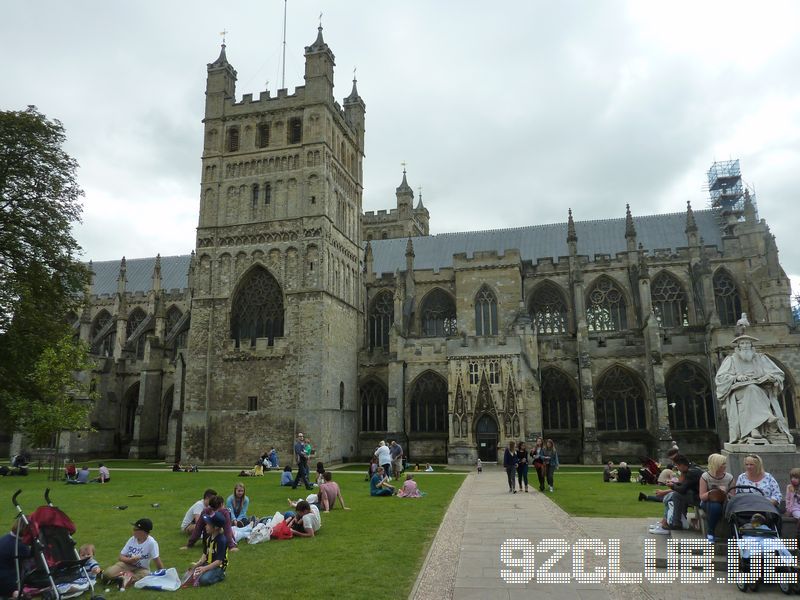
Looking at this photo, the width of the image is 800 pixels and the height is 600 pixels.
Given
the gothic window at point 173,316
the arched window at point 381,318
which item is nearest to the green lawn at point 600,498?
the arched window at point 381,318

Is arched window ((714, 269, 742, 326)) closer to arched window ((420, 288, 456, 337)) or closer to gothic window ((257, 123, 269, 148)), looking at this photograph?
arched window ((420, 288, 456, 337))

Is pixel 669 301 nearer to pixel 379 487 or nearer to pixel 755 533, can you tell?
pixel 379 487

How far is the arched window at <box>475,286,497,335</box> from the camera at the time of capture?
123 feet

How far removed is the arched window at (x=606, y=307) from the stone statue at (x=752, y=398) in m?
27.3

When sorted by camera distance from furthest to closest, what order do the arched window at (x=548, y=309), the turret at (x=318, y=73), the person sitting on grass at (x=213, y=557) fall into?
1. the arched window at (x=548, y=309)
2. the turret at (x=318, y=73)
3. the person sitting on grass at (x=213, y=557)

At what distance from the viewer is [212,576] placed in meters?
7.65

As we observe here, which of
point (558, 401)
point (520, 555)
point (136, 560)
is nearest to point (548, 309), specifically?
point (558, 401)

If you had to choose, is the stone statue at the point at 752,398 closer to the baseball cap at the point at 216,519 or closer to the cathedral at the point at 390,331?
the baseball cap at the point at 216,519

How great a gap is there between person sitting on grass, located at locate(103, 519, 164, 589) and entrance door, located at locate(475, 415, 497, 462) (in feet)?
80.6

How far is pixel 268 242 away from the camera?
3416 centimetres

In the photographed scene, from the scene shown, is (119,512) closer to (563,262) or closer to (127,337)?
(563,262)

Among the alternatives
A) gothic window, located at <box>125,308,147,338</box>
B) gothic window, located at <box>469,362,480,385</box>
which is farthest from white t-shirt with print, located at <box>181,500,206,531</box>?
gothic window, located at <box>125,308,147,338</box>

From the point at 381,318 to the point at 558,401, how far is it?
13.7 metres

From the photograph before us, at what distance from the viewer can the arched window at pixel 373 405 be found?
120ft
